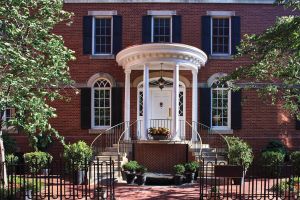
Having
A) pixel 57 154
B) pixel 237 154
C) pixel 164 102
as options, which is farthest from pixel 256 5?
pixel 57 154

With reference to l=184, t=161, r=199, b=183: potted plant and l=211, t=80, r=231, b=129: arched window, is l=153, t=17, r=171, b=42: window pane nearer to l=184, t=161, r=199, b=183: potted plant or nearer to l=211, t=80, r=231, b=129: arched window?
l=211, t=80, r=231, b=129: arched window

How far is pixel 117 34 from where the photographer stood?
20.6m

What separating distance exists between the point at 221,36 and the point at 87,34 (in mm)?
6276

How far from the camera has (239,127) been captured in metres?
20.3

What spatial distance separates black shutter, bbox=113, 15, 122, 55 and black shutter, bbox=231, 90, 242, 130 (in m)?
5.70

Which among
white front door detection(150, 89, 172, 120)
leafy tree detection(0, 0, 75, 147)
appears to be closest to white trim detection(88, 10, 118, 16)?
white front door detection(150, 89, 172, 120)

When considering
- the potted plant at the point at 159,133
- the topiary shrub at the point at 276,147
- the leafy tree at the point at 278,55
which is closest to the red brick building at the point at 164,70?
the topiary shrub at the point at 276,147

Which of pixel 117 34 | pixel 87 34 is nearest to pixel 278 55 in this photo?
pixel 117 34

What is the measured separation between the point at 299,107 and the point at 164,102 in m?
6.28

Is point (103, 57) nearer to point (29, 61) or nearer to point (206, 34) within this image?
point (206, 34)

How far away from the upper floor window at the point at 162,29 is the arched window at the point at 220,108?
326cm

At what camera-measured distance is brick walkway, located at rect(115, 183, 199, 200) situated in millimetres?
12984

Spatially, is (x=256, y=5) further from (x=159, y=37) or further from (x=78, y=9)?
(x=78, y=9)

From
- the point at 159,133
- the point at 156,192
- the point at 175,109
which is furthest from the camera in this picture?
the point at 175,109
